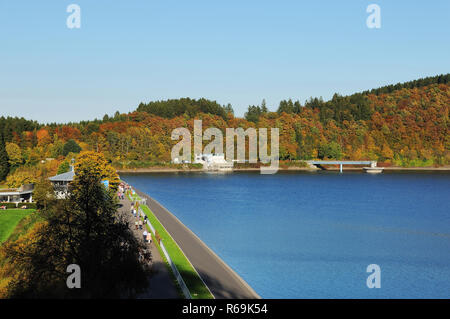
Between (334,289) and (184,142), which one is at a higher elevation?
(184,142)

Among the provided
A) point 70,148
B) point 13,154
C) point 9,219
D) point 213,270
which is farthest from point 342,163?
point 213,270

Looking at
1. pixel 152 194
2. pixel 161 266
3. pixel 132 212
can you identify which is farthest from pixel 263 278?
pixel 152 194

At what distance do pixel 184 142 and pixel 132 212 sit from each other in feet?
394

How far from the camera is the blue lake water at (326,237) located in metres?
33.2

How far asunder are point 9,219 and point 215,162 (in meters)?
113

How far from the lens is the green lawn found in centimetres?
4656

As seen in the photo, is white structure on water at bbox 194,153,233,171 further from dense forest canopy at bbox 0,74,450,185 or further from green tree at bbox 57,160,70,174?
green tree at bbox 57,160,70,174

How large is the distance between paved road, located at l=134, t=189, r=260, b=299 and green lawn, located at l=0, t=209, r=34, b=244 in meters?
15.4

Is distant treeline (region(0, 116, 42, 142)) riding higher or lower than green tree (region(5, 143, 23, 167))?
higher

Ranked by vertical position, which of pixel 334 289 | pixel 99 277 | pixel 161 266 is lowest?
pixel 334 289

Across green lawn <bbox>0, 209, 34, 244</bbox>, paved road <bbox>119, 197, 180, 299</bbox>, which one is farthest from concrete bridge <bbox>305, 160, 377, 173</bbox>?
paved road <bbox>119, 197, 180, 299</bbox>

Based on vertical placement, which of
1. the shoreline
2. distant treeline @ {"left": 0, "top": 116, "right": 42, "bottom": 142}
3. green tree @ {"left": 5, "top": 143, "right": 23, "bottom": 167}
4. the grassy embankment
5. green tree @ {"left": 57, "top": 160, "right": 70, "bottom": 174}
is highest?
distant treeline @ {"left": 0, "top": 116, "right": 42, "bottom": 142}
